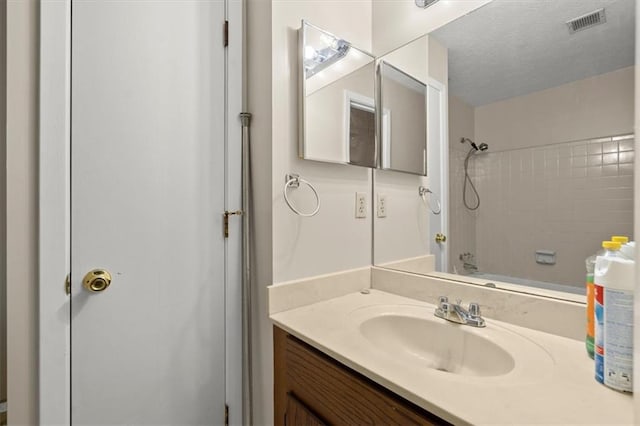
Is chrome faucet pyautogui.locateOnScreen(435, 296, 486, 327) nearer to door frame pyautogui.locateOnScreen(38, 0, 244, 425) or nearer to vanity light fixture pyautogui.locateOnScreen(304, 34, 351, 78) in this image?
vanity light fixture pyautogui.locateOnScreen(304, 34, 351, 78)

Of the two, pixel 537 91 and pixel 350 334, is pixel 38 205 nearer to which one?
pixel 350 334

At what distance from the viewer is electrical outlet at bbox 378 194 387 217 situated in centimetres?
136

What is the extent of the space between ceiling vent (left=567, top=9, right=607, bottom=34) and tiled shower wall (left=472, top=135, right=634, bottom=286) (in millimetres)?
340

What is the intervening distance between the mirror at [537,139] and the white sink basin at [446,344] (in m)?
0.22

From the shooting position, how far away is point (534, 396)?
55cm

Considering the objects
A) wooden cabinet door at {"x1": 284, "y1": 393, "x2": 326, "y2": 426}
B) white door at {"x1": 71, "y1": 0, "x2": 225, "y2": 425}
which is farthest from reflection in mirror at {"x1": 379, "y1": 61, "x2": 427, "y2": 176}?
wooden cabinet door at {"x1": 284, "y1": 393, "x2": 326, "y2": 426}

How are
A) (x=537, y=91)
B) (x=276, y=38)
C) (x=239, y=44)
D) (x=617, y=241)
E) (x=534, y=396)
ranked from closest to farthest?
1. (x=534, y=396)
2. (x=617, y=241)
3. (x=537, y=91)
4. (x=276, y=38)
5. (x=239, y=44)

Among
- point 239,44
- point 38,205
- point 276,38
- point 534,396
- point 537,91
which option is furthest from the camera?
point 239,44

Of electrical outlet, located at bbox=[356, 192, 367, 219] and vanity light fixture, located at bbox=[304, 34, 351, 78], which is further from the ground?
vanity light fixture, located at bbox=[304, 34, 351, 78]

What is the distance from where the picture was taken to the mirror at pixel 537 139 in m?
0.79

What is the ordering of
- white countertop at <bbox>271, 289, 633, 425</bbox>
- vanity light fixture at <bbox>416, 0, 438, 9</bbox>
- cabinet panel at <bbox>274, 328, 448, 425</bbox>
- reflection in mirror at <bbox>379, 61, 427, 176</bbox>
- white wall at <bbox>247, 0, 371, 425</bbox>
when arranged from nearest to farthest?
white countertop at <bbox>271, 289, 633, 425</bbox> → cabinet panel at <bbox>274, 328, 448, 425</bbox> → white wall at <bbox>247, 0, 371, 425</bbox> → vanity light fixture at <bbox>416, 0, 438, 9</bbox> → reflection in mirror at <bbox>379, 61, 427, 176</bbox>

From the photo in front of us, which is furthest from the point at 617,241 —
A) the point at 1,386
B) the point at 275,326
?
the point at 1,386

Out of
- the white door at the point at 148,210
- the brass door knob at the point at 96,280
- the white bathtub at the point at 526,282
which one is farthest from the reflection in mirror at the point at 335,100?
the brass door knob at the point at 96,280

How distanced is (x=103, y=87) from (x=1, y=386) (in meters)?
0.93
